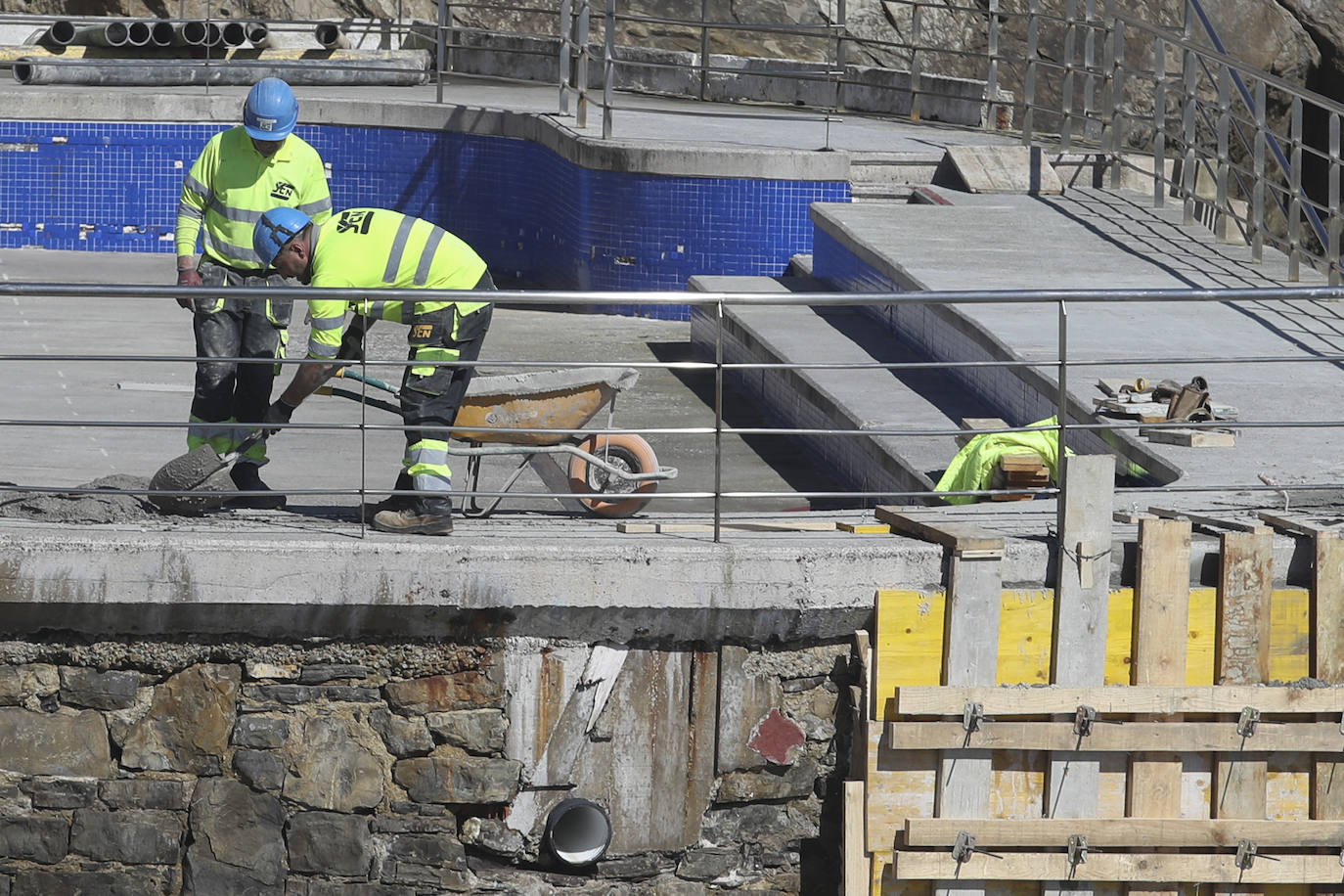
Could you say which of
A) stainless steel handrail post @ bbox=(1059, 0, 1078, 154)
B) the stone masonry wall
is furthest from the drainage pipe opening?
stainless steel handrail post @ bbox=(1059, 0, 1078, 154)

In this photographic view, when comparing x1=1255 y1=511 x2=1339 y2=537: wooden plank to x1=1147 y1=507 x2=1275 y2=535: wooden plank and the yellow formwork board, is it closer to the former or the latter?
x1=1147 y1=507 x2=1275 y2=535: wooden plank

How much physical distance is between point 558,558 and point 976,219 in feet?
21.1

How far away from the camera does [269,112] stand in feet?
21.7

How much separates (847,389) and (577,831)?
352 cm

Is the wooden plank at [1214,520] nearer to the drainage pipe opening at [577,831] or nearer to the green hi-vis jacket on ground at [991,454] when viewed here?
the green hi-vis jacket on ground at [991,454]

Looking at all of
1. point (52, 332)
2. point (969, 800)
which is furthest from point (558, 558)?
point (52, 332)

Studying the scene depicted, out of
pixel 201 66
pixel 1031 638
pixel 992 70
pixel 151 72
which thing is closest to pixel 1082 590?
pixel 1031 638

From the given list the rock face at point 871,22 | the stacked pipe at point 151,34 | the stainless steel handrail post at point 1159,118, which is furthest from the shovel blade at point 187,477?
the rock face at point 871,22

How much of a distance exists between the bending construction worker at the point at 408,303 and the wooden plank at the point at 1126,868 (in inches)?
79.7

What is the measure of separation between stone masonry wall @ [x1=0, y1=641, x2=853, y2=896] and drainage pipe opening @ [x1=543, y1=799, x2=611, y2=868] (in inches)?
1.9

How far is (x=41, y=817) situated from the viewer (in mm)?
5383

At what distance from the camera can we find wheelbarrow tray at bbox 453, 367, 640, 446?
21.0 feet

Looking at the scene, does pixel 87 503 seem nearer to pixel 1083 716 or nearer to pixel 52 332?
pixel 1083 716

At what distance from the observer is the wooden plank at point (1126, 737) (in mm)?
5250
